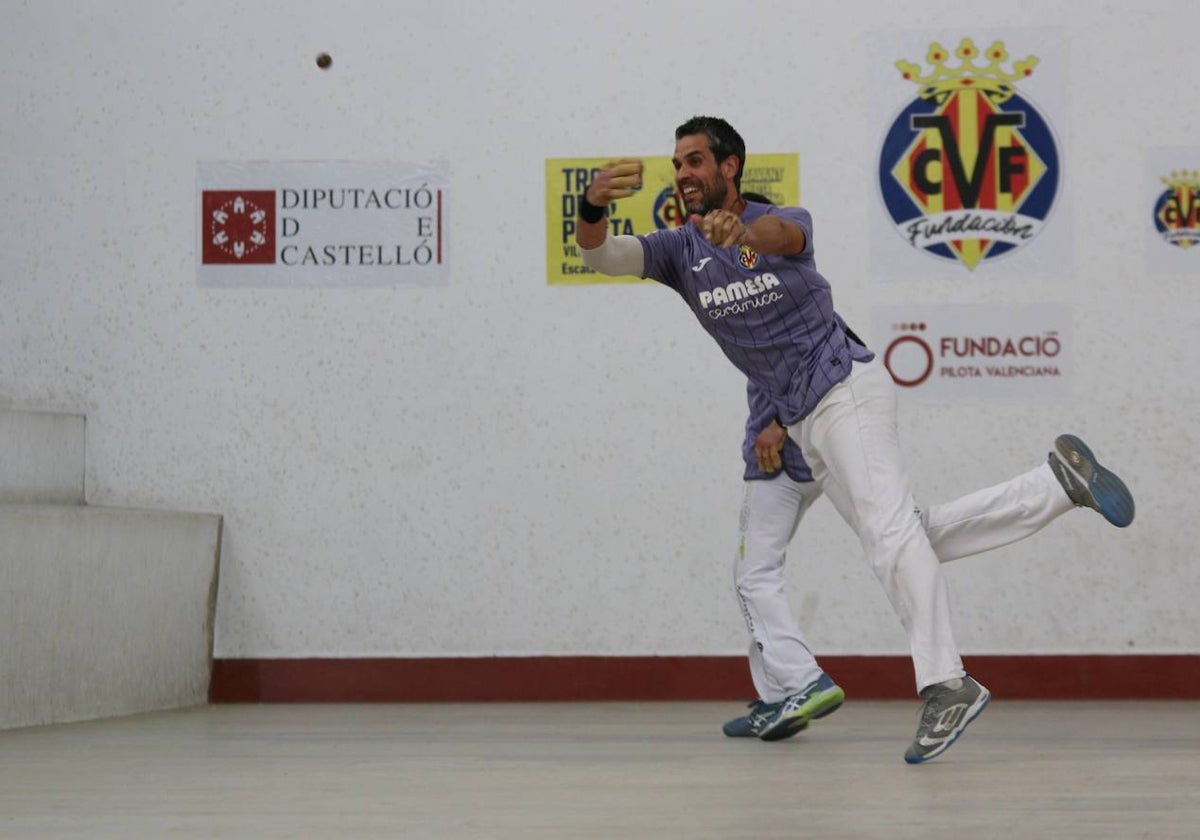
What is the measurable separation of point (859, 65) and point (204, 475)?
253 centimetres

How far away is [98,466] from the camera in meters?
5.43

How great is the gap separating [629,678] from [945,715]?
2.01 meters

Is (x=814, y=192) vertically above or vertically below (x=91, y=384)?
above

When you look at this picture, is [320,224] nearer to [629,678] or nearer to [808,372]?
[629,678]

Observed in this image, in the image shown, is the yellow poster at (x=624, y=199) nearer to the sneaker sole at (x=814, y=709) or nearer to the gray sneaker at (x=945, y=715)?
the sneaker sole at (x=814, y=709)

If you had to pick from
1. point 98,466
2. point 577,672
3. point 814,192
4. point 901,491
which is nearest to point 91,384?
point 98,466

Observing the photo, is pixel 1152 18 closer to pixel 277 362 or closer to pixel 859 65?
pixel 859 65

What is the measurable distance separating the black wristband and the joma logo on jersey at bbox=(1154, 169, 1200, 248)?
244cm

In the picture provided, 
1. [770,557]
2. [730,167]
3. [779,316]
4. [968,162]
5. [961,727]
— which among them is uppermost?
[968,162]

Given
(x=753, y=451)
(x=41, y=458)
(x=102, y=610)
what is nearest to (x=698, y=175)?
(x=753, y=451)

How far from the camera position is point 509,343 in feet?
17.6

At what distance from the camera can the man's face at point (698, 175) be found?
3695 millimetres

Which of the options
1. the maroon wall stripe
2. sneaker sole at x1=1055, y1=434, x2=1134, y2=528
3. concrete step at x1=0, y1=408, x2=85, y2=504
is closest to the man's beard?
sneaker sole at x1=1055, y1=434, x2=1134, y2=528

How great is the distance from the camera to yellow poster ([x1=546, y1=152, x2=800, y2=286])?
5.33 m
